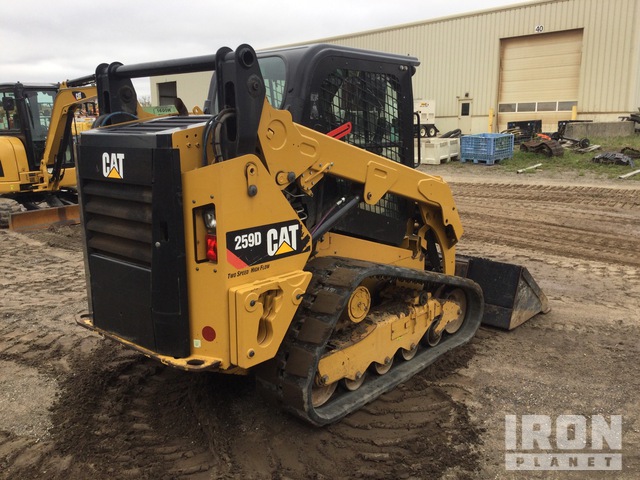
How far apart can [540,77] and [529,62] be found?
1.00 m

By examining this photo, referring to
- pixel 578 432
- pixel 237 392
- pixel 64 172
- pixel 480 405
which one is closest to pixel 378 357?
pixel 480 405

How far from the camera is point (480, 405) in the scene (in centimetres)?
423

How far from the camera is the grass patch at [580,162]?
15992mm

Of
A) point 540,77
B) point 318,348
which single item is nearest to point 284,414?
point 318,348

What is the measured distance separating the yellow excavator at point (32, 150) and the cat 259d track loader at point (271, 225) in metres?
7.53

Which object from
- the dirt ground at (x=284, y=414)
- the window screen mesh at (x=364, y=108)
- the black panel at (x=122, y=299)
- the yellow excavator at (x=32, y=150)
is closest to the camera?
the black panel at (x=122, y=299)

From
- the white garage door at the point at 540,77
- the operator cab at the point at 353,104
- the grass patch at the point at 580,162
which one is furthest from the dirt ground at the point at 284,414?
the white garage door at the point at 540,77

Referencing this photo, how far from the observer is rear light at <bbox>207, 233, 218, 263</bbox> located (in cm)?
316

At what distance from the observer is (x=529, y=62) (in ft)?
87.7

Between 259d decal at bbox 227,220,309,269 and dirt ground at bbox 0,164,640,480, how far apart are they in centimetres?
125

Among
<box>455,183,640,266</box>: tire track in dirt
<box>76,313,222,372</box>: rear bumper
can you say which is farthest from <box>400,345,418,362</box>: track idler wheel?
<box>455,183,640,266</box>: tire track in dirt

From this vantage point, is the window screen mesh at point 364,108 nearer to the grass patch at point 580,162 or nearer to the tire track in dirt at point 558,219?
the tire track in dirt at point 558,219

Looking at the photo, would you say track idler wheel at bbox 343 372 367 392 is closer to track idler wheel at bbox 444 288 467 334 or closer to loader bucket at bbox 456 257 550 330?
track idler wheel at bbox 444 288 467 334

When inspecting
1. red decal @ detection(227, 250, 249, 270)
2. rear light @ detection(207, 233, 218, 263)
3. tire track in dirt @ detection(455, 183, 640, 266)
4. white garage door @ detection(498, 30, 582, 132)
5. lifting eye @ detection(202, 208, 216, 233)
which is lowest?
tire track in dirt @ detection(455, 183, 640, 266)
